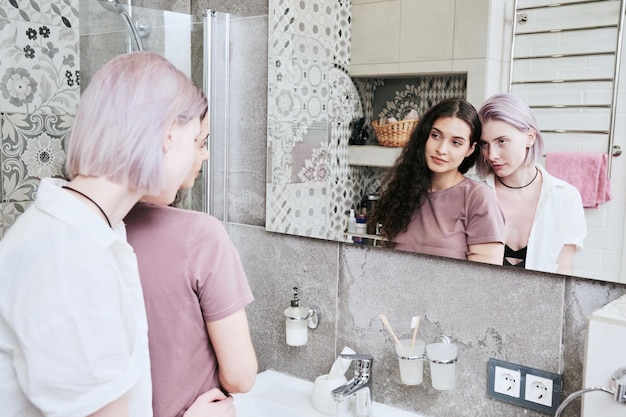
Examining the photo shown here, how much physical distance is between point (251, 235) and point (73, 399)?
1.11 m

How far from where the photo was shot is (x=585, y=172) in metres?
1.31

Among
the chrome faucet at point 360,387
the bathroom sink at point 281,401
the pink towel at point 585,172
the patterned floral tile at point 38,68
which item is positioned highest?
the patterned floral tile at point 38,68

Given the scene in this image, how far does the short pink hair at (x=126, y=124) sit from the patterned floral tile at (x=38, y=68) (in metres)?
0.74

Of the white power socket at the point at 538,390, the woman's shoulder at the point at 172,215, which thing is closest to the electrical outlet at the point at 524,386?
the white power socket at the point at 538,390

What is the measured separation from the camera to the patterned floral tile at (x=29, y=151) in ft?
5.51

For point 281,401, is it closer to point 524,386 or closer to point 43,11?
point 524,386

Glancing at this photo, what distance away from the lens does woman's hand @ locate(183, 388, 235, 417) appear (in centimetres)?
123

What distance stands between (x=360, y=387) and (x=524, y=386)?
404mm

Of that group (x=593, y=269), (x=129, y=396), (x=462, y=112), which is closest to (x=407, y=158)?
(x=462, y=112)

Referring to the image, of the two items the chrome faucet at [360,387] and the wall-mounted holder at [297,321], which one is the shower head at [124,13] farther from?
the chrome faucet at [360,387]

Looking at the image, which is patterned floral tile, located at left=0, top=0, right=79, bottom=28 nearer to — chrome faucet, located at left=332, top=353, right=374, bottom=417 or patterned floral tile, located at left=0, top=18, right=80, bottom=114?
patterned floral tile, located at left=0, top=18, right=80, bottom=114

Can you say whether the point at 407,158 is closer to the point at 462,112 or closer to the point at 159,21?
the point at 462,112

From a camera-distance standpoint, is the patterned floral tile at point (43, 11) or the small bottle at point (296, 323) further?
the small bottle at point (296, 323)

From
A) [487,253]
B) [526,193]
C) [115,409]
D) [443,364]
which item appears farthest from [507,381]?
[115,409]
